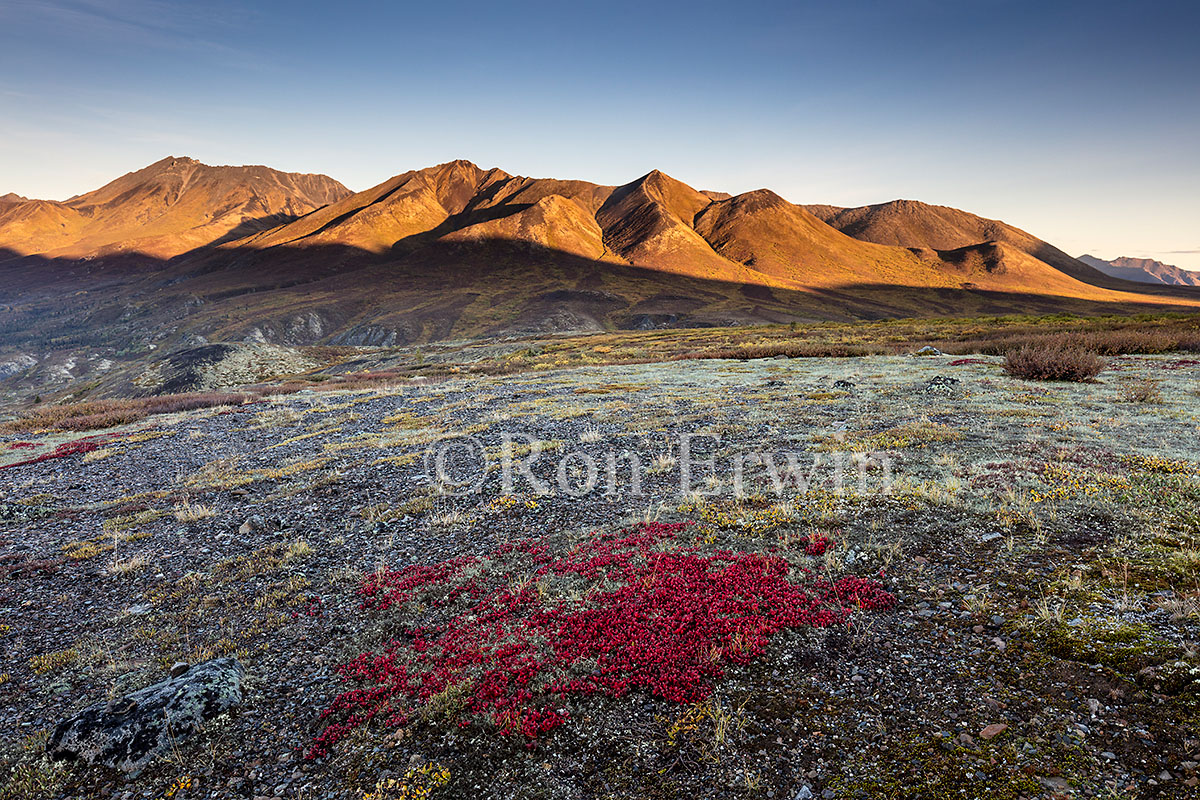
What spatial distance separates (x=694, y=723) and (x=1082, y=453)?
47.6ft

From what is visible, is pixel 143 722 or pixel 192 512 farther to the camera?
pixel 192 512

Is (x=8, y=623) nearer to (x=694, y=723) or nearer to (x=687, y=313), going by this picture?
(x=694, y=723)

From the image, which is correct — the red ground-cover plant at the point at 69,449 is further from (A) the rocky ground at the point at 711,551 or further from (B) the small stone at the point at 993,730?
(B) the small stone at the point at 993,730

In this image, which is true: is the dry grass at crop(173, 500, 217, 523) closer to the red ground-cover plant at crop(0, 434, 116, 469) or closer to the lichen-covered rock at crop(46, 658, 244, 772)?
the lichen-covered rock at crop(46, 658, 244, 772)

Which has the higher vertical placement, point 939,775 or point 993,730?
point 993,730

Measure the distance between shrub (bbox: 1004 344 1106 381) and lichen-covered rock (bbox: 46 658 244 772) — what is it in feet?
119

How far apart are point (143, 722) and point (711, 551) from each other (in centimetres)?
908

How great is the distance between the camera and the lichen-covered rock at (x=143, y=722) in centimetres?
639

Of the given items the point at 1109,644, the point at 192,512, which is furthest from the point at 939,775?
the point at 192,512

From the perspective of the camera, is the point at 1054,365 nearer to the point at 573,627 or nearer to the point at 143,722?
the point at 573,627

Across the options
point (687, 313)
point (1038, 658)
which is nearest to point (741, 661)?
point (1038, 658)

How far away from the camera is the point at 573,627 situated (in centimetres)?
825

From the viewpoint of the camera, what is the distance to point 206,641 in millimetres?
8969

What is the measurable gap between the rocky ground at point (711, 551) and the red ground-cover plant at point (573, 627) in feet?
0.79
